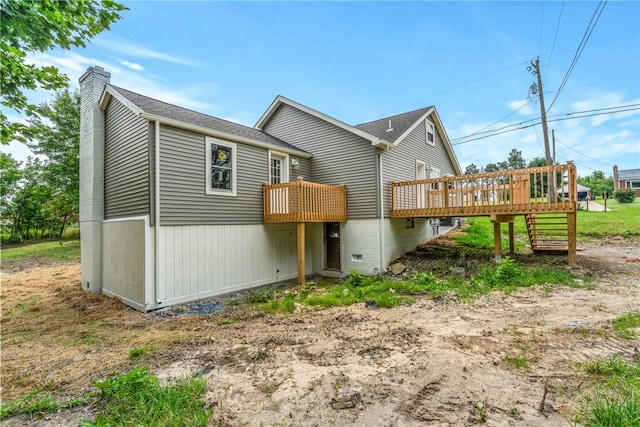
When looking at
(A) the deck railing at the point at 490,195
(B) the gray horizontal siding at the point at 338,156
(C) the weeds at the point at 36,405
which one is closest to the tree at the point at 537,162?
(A) the deck railing at the point at 490,195

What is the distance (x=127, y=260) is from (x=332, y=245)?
21.5 feet

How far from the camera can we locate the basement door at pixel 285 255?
9.82 metres

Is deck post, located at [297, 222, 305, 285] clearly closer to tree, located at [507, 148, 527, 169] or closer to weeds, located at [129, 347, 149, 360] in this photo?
weeds, located at [129, 347, 149, 360]

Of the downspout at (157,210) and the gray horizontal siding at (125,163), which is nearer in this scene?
the downspout at (157,210)

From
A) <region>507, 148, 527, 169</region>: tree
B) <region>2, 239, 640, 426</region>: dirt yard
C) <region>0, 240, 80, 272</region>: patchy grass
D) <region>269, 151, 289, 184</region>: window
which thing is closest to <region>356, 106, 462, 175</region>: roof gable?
<region>269, 151, 289, 184</region>: window

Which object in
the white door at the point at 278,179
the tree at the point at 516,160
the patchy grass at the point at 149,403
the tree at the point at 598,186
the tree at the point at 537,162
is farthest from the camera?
the tree at the point at 516,160

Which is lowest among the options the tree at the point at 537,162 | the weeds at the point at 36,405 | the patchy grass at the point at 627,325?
the weeds at the point at 36,405

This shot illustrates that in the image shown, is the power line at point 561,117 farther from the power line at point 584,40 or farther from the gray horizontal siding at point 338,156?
the gray horizontal siding at point 338,156

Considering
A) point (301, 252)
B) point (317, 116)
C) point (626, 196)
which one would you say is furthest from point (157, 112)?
point (626, 196)

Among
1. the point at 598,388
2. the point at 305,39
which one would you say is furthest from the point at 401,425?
the point at 305,39

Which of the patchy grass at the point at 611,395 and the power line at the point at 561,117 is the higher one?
the power line at the point at 561,117

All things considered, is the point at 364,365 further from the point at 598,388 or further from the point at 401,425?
the point at 598,388

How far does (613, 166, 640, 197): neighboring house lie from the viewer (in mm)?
39934

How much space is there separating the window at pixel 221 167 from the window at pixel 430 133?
8.87 meters
